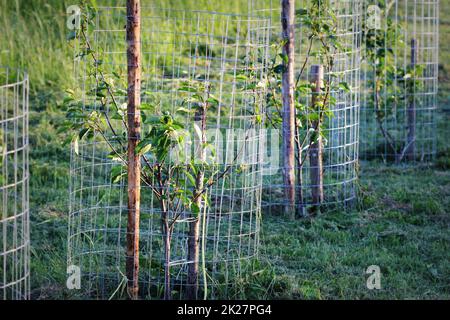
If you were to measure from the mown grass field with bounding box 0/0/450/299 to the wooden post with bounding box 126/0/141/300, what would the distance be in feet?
1.84

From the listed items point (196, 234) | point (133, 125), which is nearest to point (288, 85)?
point (196, 234)

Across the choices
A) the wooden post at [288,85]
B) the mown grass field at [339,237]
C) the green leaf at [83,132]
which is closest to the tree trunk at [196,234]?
the mown grass field at [339,237]

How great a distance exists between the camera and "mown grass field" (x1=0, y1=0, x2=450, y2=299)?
5.14 m

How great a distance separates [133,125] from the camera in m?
4.59

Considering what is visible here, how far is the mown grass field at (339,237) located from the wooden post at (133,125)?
56cm

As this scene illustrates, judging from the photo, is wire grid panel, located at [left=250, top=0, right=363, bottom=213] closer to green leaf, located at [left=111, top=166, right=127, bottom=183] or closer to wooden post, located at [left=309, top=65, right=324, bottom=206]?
wooden post, located at [left=309, top=65, right=324, bottom=206]

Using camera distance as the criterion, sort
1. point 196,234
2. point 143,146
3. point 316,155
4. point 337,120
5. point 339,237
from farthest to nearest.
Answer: point 337,120 → point 316,155 → point 339,237 → point 196,234 → point 143,146

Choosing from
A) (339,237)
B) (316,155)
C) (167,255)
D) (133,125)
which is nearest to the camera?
(133,125)

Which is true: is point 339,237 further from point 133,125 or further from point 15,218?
point 15,218

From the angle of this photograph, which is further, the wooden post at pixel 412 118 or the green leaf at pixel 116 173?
the wooden post at pixel 412 118

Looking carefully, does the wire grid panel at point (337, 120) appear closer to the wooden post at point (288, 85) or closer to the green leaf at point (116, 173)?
the wooden post at point (288, 85)

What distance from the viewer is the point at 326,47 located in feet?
21.5

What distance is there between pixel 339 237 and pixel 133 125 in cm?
215

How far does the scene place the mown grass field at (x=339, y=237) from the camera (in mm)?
5141
